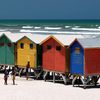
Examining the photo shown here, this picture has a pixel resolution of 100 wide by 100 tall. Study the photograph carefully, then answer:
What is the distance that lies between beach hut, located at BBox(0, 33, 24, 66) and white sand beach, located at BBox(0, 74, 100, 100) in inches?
148

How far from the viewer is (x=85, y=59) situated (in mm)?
29406

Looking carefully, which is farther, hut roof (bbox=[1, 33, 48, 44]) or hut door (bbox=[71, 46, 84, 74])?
hut roof (bbox=[1, 33, 48, 44])

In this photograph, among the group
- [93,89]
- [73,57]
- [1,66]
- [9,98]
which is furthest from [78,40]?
[1,66]

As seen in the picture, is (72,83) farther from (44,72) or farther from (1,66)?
(1,66)

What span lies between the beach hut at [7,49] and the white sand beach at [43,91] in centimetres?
375

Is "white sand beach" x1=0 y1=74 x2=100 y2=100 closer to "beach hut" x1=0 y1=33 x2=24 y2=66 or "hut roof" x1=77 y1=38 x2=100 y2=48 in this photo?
"hut roof" x1=77 y1=38 x2=100 y2=48

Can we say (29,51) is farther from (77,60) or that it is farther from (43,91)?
(43,91)

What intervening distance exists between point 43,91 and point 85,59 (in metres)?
3.46

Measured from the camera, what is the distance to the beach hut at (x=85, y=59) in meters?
29.5

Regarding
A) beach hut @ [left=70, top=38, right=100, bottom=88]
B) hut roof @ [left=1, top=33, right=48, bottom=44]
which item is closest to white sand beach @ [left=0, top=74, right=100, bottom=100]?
beach hut @ [left=70, top=38, right=100, bottom=88]

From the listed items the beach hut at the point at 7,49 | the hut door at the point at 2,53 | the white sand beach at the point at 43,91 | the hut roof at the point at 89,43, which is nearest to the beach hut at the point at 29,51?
the beach hut at the point at 7,49

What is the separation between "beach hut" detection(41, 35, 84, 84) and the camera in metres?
31.1

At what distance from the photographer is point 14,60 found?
1389 inches

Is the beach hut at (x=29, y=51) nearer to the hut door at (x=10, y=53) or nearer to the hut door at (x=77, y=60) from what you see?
the hut door at (x=10, y=53)
